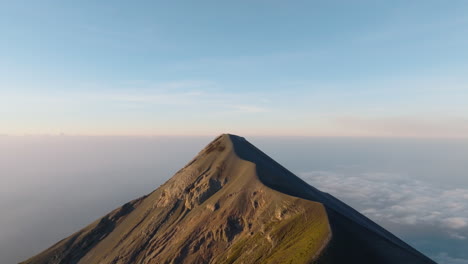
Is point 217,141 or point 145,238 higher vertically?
point 217,141

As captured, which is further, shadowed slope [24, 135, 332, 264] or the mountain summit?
shadowed slope [24, 135, 332, 264]

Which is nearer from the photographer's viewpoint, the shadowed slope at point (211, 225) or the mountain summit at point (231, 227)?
the mountain summit at point (231, 227)

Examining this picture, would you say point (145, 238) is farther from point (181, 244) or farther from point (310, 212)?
point (310, 212)

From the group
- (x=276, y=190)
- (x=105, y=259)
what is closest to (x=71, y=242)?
(x=105, y=259)

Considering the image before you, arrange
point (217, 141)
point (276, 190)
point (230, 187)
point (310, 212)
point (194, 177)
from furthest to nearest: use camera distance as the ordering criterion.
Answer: point (217, 141) < point (194, 177) < point (230, 187) < point (276, 190) < point (310, 212)
